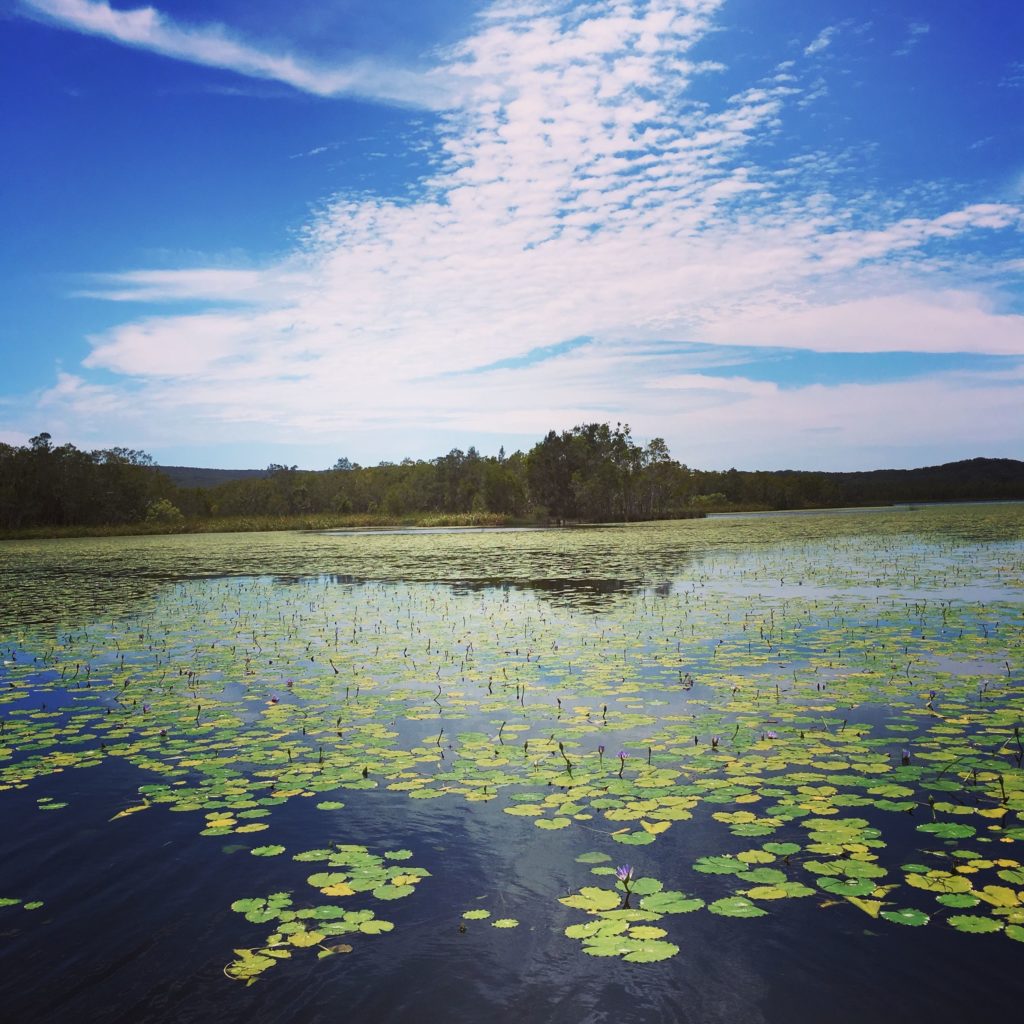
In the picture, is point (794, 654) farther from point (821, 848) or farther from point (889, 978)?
point (889, 978)

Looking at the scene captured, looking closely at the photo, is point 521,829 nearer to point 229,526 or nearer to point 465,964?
point 465,964

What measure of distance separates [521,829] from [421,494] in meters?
152

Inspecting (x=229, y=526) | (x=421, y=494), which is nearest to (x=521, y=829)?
(x=229, y=526)

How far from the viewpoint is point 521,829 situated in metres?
6.02

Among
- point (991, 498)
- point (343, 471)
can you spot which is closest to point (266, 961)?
point (343, 471)

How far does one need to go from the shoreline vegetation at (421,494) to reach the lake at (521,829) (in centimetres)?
8119

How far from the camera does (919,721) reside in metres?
8.62

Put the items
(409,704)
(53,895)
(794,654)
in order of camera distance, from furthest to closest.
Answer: (794,654) → (409,704) → (53,895)

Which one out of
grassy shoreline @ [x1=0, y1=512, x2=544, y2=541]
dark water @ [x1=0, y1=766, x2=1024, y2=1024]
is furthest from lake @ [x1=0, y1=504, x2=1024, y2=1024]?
grassy shoreline @ [x1=0, y1=512, x2=544, y2=541]

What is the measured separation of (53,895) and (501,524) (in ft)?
294

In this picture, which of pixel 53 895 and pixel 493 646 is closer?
pixel 53 895

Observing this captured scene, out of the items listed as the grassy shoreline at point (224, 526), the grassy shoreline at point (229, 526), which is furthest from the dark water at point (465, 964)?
the grassy shoreline at point (224, 526)

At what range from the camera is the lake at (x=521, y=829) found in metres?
4.14

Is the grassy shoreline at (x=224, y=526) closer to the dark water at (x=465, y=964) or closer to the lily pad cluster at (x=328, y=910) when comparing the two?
the dark water at (x=465, y=964)
